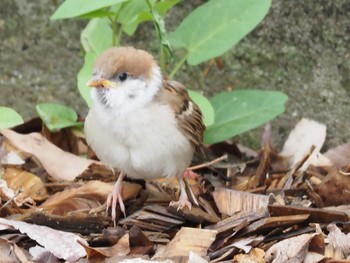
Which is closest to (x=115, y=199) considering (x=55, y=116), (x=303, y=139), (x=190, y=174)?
(x=190, y=174)

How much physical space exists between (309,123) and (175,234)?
140 centimetres

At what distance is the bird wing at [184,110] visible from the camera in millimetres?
4074

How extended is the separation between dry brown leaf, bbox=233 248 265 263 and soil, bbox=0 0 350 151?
1469mm

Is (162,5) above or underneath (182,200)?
above

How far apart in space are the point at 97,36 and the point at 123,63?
91 cm

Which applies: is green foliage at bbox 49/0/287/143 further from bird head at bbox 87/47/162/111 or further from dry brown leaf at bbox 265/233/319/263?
dry brown leaf at bbox 265/233/319/263

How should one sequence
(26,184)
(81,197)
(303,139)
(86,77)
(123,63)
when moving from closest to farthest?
(123,63)
(81,197)
(26,184)
(86,77)
(303,139)

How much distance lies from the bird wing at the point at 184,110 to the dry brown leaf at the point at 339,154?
A: 31.1 inches

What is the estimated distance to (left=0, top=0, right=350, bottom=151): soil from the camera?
4.84 m

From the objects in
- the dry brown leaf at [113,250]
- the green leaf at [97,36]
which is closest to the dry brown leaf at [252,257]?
the dry brown leaf at [113,250]

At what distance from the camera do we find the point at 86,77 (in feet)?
14.8

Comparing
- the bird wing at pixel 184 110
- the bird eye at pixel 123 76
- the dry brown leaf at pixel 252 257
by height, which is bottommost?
the dry brown leaf at pixel 252 257

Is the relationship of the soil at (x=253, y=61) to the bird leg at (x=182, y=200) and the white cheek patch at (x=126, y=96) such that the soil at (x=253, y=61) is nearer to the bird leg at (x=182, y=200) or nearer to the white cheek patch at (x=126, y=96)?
the bird leg at (x=182, y=200)

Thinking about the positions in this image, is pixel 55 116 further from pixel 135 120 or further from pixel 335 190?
pixel 335 190
